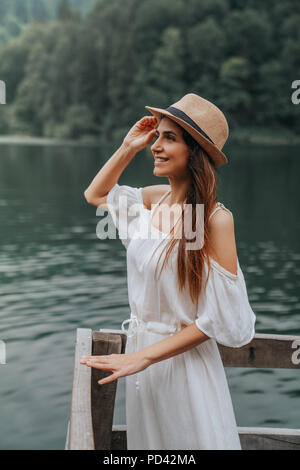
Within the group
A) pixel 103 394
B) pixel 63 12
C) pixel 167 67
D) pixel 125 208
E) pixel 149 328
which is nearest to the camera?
pixel 149 328

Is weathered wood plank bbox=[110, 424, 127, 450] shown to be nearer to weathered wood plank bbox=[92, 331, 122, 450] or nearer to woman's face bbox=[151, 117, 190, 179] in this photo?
weathered wood plank bbox=[92, 331, 122, 450]

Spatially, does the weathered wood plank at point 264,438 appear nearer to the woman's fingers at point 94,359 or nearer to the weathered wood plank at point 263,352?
the weathered wood plank at point 263,352

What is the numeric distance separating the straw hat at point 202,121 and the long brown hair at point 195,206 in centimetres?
5

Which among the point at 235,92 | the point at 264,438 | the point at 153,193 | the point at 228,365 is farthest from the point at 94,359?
the point at 235,92

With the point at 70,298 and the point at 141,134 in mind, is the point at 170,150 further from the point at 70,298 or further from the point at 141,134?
the point at 70,298

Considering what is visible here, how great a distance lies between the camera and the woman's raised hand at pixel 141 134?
9.55 feet

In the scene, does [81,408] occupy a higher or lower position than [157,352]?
lower

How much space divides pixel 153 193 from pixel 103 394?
45.7 inches

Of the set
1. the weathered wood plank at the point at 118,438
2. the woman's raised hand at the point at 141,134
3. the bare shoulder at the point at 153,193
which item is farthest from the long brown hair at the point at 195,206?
the weathered wood plank at the point at 118,438

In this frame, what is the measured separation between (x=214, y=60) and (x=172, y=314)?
8018cm

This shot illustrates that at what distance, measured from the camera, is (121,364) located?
2564 millimetres

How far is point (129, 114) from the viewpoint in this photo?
76.1 meters
